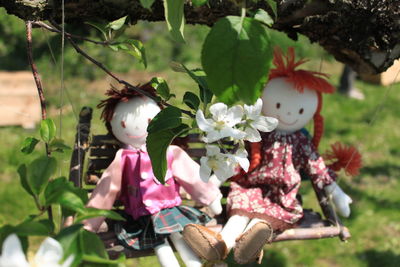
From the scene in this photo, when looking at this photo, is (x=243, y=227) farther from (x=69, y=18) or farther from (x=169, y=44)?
(x=169, y=44)

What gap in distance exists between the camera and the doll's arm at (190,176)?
1865 mm

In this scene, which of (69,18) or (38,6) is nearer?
(38,6)

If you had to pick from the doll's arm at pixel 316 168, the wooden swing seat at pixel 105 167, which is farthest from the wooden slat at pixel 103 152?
the doll's arm at pixel 316 168

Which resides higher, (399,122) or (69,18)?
(69,18)

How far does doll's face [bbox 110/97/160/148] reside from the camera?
180cm

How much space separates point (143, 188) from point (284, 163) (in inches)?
21.8

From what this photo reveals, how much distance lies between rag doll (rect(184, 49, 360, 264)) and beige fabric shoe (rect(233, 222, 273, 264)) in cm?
7

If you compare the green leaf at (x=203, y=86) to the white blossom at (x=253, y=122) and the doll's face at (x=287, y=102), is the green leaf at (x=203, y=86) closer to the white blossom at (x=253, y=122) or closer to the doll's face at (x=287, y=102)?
the white blossom at (x=253, y=122)

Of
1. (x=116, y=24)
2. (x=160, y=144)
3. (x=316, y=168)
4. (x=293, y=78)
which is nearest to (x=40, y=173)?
(x=160, y=144)

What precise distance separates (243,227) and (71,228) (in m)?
1.14

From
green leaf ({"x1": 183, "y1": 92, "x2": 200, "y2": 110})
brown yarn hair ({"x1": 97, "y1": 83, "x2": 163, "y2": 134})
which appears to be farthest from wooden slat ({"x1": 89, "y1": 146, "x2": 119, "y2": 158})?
green leaf ({"x1": 183, "y1": 92, "x2": 200, "y2": 110})

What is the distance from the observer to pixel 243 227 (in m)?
1.85

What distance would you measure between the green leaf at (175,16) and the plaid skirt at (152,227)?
0.95m

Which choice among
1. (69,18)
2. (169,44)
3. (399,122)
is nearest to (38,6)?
(69,18)
